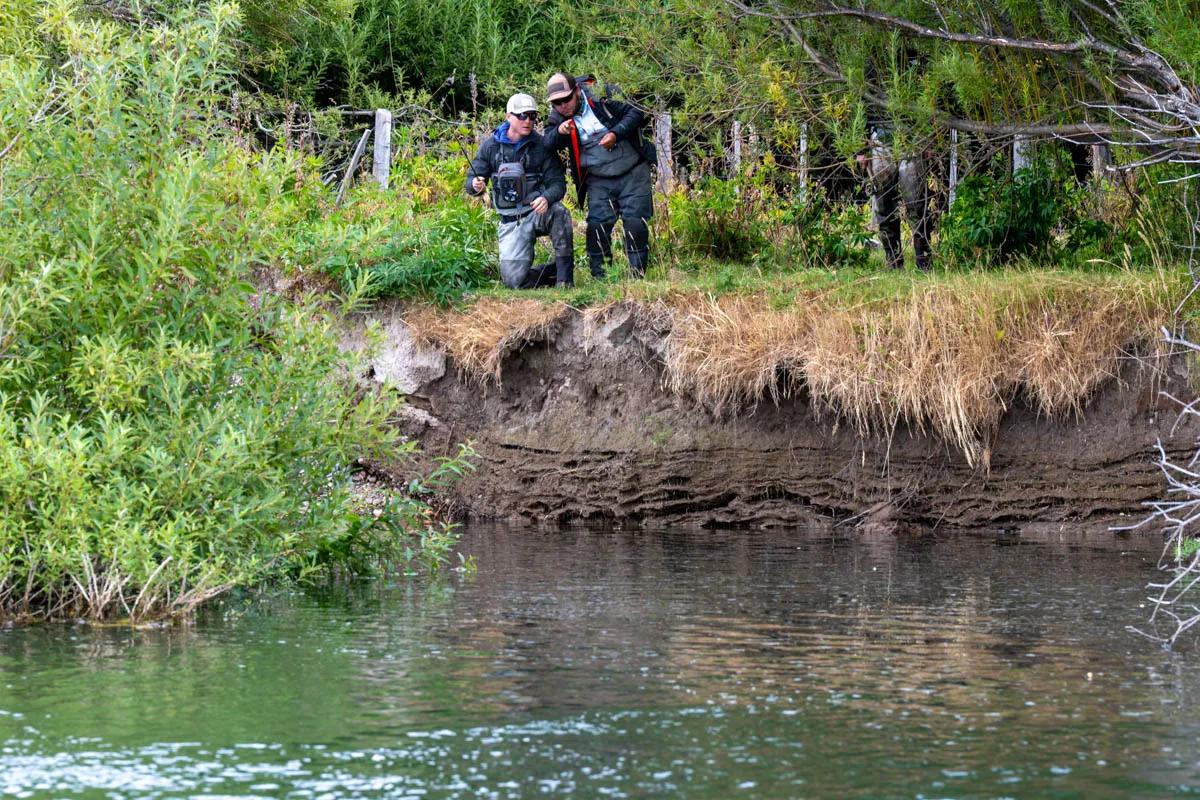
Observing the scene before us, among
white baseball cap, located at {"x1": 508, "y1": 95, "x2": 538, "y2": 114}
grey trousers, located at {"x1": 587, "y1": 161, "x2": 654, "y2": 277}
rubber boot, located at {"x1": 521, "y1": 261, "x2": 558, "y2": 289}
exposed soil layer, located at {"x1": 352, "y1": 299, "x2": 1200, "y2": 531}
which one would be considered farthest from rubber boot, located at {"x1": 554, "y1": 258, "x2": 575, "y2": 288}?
white baseball cap, located at {"x1": 508, "y1": 95, "x2": 538, "y2": 114}

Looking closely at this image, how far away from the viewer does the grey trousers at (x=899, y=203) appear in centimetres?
1344

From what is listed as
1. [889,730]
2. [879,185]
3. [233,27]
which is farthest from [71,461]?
[879,185]

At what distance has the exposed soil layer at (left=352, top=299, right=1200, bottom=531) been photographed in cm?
1180

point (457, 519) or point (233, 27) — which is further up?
point (233, 27)

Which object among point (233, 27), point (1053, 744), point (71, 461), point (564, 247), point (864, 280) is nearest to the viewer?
point (1053, 744)

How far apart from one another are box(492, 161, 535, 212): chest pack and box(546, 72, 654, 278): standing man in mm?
316

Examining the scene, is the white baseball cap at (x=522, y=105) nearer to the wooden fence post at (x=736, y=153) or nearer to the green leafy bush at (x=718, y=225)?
the wooden fence post at (x=736, y=153)

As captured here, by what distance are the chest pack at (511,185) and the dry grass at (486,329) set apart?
0.81 m

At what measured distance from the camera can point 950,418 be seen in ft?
38.0

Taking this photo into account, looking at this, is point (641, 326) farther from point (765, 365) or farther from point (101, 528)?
point (101, 528)

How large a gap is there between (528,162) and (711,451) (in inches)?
112

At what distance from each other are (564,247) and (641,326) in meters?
1.23

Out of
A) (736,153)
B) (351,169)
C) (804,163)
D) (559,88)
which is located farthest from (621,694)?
(351,169)

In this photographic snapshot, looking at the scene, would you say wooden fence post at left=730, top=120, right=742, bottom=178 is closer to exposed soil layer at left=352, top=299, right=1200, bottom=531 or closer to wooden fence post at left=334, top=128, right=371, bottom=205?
exposed soil layer at left=352, top=299, right=1200, bottom=531
